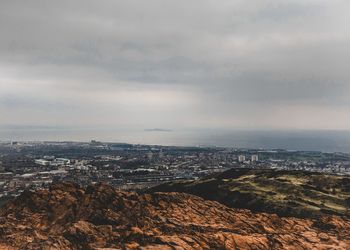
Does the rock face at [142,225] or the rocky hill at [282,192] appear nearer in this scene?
the rock face at [142,225]

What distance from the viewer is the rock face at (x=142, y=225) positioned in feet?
117

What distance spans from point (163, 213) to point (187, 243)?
948 centimetres

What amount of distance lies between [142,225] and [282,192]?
47.7 m

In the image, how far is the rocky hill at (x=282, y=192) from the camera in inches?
2717

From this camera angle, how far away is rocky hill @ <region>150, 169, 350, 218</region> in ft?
226

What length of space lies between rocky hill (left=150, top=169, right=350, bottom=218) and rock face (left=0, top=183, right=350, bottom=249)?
1963 centimetres

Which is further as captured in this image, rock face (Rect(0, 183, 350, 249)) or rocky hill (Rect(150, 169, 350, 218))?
rocky hill (Rect(150, 169, 350, 218))

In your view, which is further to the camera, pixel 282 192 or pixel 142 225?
pixel 282 192

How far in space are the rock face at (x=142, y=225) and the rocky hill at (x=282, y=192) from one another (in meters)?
19.6

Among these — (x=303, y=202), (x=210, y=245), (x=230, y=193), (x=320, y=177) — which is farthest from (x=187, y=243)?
(x=320, y=177)

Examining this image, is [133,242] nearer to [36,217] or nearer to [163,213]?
[163,213]

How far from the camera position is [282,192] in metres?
80.8

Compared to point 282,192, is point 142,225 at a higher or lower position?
higher

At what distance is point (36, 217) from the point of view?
44688mm
